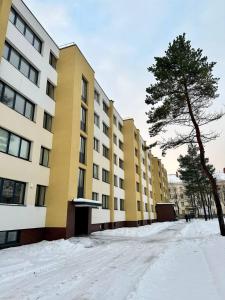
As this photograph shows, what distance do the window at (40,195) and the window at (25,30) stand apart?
1121 centimetres

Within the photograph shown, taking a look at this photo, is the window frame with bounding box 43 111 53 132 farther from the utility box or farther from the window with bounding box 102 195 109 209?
the utility box

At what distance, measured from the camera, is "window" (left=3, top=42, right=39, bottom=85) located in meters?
15.0

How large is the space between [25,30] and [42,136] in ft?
27.0

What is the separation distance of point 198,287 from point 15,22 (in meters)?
18.8

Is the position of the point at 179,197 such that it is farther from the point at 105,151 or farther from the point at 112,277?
the point at 112,277

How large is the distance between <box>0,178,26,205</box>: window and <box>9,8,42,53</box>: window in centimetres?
1103

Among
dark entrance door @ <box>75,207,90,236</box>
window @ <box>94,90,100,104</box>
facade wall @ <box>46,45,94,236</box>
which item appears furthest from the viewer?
window @ <box>94,90,100,104</box>

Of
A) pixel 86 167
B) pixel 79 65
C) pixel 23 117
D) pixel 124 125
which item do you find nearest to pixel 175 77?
pixel 79 65

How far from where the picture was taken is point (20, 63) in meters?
16.0

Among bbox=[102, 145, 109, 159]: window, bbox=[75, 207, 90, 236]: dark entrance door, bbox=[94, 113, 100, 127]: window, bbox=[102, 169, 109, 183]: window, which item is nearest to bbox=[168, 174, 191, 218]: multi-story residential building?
bbox=[102, 145, 109, 159]: window

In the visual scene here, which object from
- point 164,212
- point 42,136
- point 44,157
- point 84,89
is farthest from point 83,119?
point 164,212

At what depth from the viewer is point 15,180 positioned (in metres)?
14.0

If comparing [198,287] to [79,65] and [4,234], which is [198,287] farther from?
[79,65]

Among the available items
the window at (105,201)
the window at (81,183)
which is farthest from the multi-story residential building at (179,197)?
the window at (81,183)
